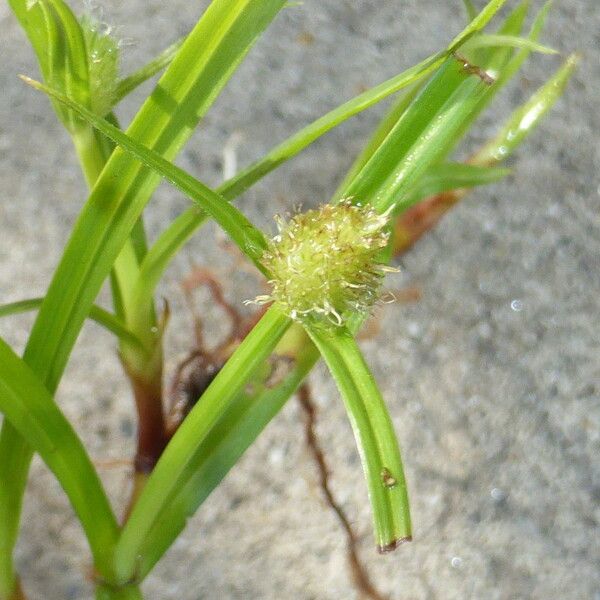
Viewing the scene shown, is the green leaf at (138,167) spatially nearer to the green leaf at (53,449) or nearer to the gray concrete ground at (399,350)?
the green leaf at (53,449)

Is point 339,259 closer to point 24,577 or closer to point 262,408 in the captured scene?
point 262,408

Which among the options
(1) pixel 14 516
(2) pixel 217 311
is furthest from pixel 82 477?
(2) pixel 217 311

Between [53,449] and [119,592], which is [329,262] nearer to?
[53,449]

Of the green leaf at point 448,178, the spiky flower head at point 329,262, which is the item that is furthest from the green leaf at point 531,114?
the spiky flower head at point 329,262

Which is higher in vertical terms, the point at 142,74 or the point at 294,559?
the point at 142,74

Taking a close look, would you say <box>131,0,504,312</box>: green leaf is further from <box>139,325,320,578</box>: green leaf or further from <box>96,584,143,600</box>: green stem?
<box>96,584,143,600</box>: green stem

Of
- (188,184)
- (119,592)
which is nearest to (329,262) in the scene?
(188,184)
